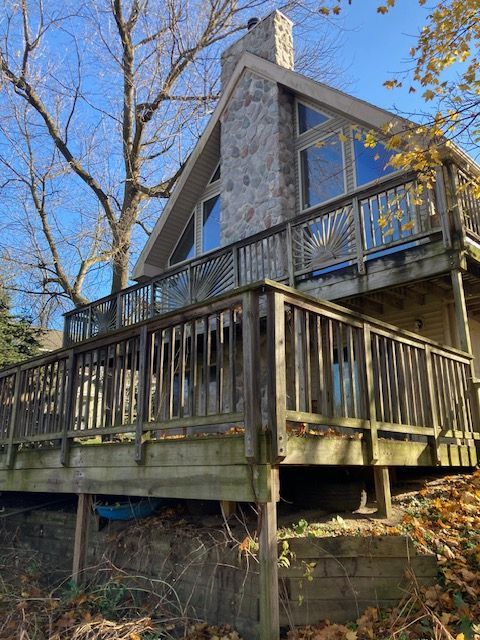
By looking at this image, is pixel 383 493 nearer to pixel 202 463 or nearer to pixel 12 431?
pixel 202 463

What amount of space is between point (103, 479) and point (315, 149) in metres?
8.86

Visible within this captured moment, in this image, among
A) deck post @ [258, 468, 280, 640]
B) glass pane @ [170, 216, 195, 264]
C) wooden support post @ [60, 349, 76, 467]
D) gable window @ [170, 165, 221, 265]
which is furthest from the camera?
glass pane @ [170, 216, 195, 264]

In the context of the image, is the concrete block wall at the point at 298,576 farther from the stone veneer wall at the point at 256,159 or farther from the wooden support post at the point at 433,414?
the stone veneer wall at the point at 256,159

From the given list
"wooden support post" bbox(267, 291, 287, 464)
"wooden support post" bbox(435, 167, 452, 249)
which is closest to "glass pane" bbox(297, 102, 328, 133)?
"wooden support post" bbox(435, 167, 452, 249)

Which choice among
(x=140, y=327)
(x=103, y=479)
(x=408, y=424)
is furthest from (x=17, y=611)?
(x=408, y=424)

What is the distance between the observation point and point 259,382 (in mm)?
4348

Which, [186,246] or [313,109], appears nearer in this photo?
[313,109]

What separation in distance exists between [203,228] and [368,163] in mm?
5255

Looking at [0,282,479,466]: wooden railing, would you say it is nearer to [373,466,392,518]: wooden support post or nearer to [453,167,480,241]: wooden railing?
[373,466,392,518]: wooden support post

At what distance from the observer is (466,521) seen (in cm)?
501

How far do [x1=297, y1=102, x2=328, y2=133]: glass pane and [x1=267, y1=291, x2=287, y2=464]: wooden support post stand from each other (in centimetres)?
877

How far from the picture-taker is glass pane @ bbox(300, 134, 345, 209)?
37.1 ft

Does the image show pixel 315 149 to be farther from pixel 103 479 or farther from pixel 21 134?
pixel 21 134

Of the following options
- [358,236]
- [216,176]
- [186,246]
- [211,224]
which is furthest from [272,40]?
[358,236]
